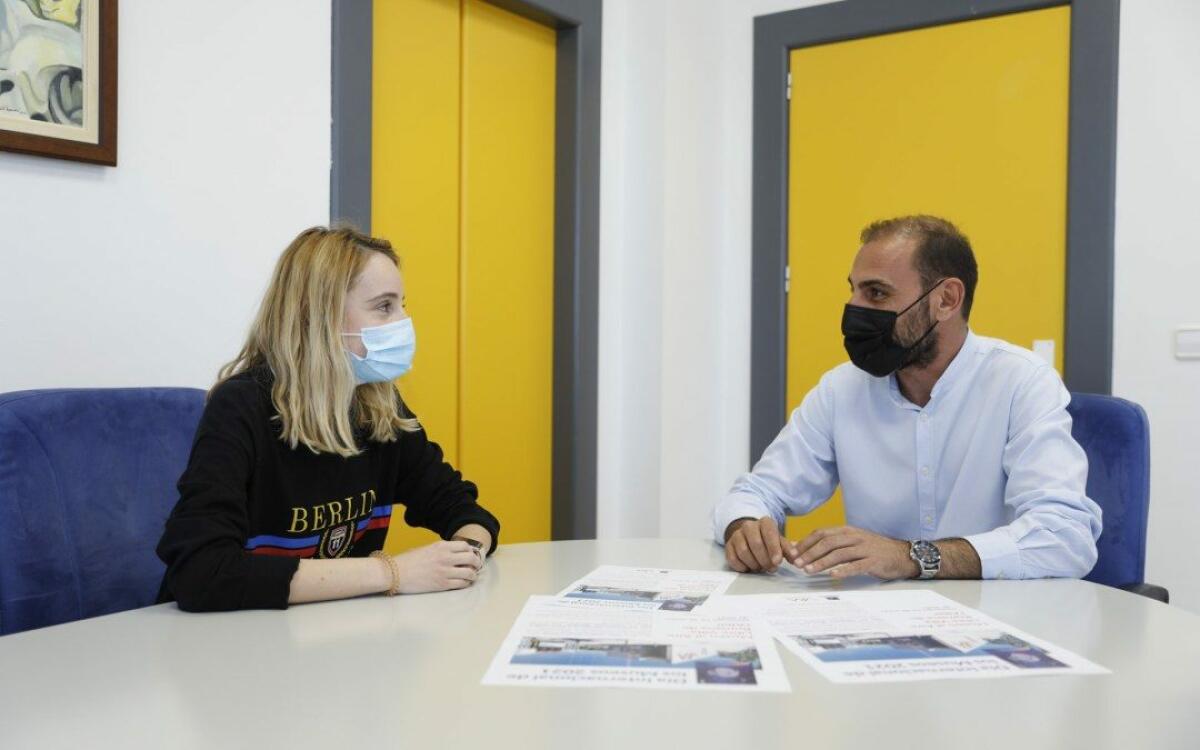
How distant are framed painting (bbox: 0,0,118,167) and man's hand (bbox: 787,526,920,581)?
4.78 feet

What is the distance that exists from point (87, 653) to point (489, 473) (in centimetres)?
196

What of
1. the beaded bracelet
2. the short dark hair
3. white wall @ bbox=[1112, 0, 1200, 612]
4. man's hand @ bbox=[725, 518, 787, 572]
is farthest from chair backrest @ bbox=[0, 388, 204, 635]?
white wall @ bbox=[1112, 0, 1200, 612]

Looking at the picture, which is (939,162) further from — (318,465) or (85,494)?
(85,494)

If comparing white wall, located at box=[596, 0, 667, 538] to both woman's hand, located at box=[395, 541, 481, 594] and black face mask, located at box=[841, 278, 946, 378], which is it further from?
woman's hand, located at box=[395, 541, 481, 594]

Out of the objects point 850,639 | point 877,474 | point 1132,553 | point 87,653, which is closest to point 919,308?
point 877,474

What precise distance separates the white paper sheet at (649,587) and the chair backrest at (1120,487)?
2.62 ft

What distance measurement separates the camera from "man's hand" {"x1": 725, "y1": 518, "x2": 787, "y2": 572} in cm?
150

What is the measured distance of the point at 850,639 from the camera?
112 cm

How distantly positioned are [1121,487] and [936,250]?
0.57 metres

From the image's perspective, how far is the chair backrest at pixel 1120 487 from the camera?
180cm

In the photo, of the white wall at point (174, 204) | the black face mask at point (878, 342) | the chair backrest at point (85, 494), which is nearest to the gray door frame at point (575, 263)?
the white wall at point (174, 204)

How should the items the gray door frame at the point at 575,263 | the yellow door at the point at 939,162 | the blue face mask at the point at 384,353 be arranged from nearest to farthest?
1. the blue face mask at the point at 384,353
2. the yellow door at the point at 939,162
3. the gray door frame at the point at 575,263

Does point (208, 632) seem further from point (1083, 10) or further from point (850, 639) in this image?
point (1083, 10)

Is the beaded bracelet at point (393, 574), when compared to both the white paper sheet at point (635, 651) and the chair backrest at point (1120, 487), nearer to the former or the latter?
the white paper sheet at point (635, 651)
